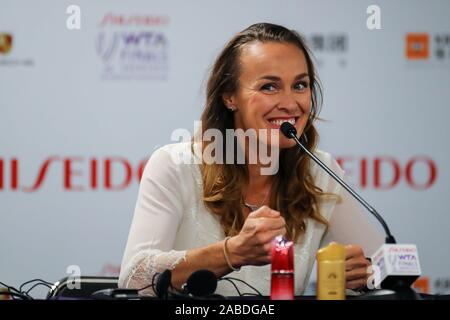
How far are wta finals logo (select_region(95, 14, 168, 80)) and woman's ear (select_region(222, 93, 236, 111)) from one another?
755 millimetres

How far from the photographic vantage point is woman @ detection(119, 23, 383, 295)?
2.11 meters

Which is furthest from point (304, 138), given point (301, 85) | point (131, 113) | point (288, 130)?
point (131, 113)

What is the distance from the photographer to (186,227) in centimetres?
215

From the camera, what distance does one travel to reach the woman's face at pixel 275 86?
213 cm

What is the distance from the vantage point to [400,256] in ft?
5.04

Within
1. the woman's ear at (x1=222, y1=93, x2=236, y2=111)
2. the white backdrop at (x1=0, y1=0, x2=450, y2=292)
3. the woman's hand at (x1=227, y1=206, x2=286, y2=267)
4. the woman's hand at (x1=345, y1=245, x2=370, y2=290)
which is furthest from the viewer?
the white backdrop at (x1=0, y1=0, x2=450, y2=292)

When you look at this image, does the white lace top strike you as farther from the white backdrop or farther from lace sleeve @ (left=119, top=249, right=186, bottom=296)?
the white backdrop

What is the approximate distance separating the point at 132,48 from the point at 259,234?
4.56 feet

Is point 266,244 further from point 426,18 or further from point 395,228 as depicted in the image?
point 426,18

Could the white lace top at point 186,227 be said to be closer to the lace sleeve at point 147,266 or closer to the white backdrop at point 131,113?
the lace sleeve at point 147,266

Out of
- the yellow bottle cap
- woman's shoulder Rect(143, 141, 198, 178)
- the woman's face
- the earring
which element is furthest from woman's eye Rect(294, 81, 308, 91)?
the yellow bottle cap

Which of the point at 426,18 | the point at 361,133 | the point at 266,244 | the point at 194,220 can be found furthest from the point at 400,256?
the point at 426,18

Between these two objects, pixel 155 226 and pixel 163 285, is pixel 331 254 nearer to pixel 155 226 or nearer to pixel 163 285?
pixel 163 285
